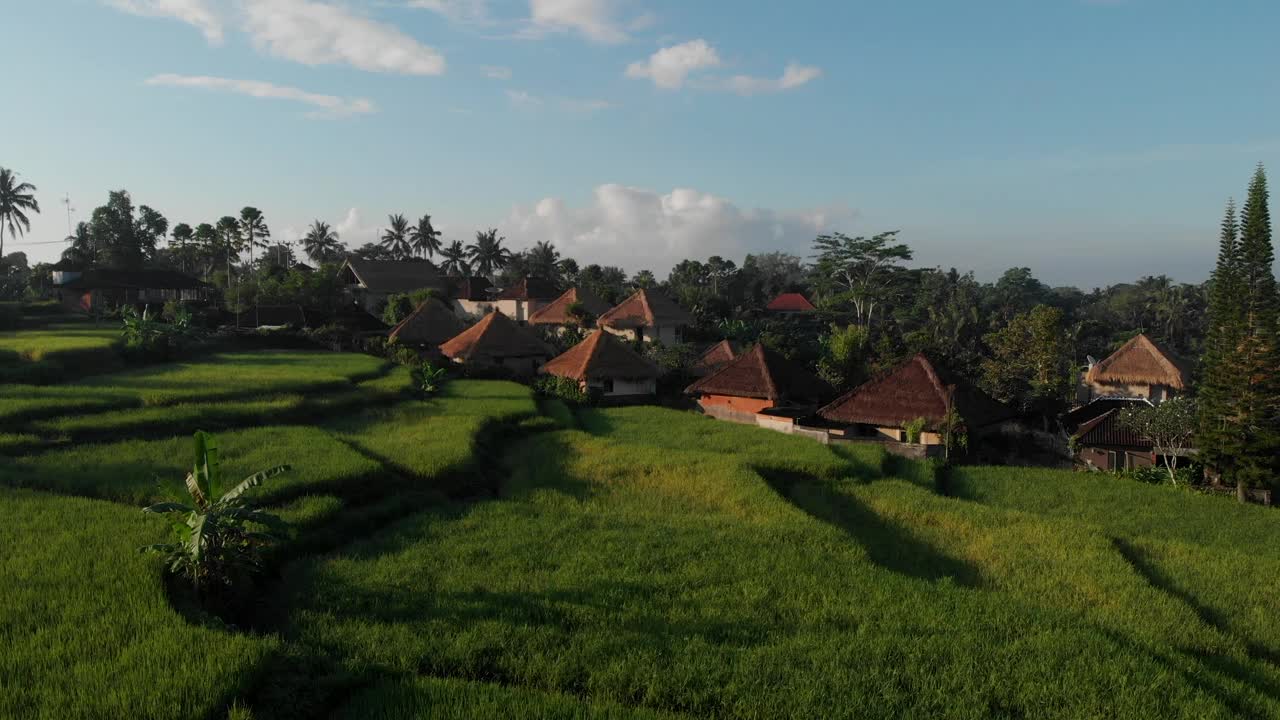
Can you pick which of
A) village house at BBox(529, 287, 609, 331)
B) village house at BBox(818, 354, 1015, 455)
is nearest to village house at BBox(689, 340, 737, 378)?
village house at BBox(529, 287, 609, 331)

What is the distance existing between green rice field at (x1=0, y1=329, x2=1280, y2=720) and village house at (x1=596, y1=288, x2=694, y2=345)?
21.3 metres

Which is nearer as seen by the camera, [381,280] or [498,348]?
[498,348]

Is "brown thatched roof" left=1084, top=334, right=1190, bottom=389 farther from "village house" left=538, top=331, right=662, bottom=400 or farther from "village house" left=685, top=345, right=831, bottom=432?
"village house" left=538, top=331, right=662, bottom=400

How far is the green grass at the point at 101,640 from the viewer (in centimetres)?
596

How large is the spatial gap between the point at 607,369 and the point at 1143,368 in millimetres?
19506

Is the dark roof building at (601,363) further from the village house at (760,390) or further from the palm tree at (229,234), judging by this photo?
the palm tree at (229,234)

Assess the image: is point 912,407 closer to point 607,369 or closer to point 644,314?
point 607,369

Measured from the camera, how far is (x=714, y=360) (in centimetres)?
3356

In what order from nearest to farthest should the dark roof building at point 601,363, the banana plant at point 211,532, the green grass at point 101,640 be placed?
the green grass at point 101,640, the banana plant at point 211,532, the dark roof building at point 601,363

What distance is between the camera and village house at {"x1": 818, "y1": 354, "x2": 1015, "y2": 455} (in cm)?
2123

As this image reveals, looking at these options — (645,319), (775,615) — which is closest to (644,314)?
(645,319)

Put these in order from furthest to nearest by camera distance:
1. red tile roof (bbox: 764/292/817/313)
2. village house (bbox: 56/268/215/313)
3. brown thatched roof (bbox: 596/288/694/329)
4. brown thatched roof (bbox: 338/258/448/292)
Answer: red tile roof (bbox: 764/292/817/313) < brown thatched roof (bbox: 338/258/448/292) < village house (bbox: 56/268/215/313) < brown thatched roof (bbox: 596/288/694/329)

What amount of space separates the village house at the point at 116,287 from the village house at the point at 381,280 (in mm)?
9642

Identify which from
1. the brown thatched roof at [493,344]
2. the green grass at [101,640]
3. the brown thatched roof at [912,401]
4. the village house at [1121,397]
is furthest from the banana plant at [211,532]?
the brown thatched roof at [493,344]
